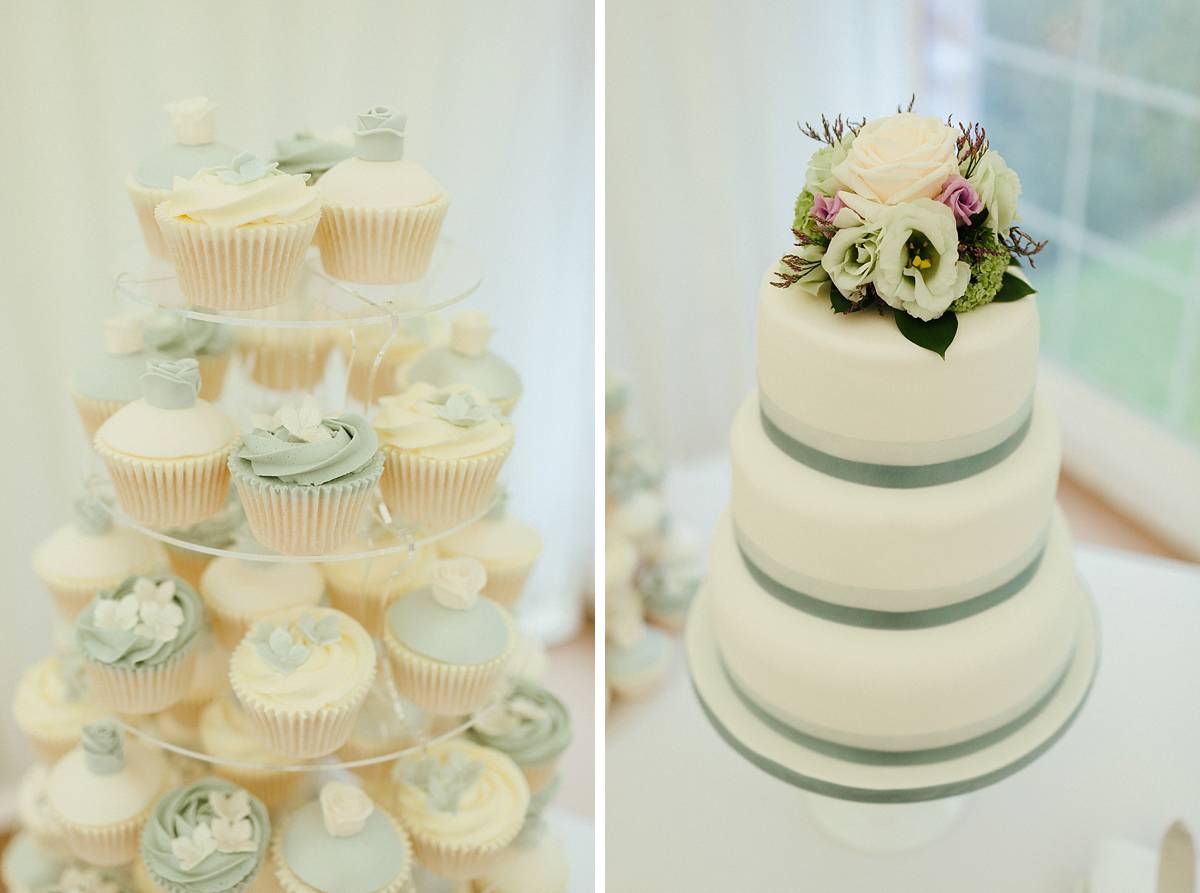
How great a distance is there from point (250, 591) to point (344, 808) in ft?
0.99

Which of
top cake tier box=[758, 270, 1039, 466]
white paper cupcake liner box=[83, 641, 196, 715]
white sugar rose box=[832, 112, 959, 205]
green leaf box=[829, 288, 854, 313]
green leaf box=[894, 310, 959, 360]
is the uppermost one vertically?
white sugar rose box=[832, 112, 959, 205]

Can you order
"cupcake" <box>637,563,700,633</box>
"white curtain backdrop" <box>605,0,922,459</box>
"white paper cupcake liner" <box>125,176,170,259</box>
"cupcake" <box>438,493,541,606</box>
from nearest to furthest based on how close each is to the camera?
"white paper cupcake liner" <box>125,176,170,259</box>, "cupcake" <box>438,493,541,606</box>, "cupcake" <box>637,563,700,633</box>, "white curtain backdrop" <box>605,0,922,459</box>

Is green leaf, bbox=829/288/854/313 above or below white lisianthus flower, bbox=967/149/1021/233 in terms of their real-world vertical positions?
below

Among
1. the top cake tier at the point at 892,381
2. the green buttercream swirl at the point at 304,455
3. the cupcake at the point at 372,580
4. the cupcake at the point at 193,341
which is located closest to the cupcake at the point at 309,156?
the cupcake at the point at 193,341

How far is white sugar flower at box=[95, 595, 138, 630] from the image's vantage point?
5.28ft

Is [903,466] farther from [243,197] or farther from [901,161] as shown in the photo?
[243,197]

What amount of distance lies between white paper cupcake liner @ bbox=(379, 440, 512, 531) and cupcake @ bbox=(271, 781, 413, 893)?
369 mm

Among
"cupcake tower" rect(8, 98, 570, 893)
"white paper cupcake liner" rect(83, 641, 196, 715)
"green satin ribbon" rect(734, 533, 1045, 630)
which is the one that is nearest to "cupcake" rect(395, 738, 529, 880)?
"cupcake tower" rect(8, 98, 570, 893)

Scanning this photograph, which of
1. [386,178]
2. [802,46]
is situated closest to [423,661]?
[386,178]

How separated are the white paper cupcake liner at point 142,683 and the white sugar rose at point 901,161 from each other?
1.01 meters

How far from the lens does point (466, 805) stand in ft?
5.84

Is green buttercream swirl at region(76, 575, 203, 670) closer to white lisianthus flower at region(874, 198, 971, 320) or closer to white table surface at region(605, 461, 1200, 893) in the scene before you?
white table surface at region(605, 461, 1200, 893)

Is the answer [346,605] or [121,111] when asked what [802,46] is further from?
[346,605]

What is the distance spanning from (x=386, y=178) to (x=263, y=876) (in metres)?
0.92
